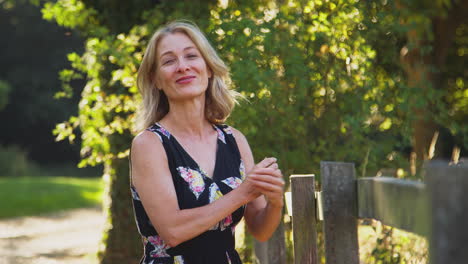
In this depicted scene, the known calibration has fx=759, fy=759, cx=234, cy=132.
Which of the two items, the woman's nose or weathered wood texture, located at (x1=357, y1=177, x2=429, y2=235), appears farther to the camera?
the woman's nose

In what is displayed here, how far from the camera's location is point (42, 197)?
57.4 ft

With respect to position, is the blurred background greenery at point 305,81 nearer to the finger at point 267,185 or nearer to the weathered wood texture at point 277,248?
the weathered wood texture at point 277,248

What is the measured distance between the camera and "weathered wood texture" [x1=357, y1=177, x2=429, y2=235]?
2025 mm

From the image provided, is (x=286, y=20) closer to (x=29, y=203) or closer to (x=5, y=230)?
(x=5, y=230)

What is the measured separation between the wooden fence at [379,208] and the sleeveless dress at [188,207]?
1.32ft

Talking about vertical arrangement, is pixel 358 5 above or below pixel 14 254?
above

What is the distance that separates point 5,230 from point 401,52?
8.07m

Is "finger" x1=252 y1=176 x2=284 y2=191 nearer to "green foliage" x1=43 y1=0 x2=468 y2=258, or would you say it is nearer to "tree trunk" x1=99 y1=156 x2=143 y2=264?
"green foliage" x1=43 y1=0 x2=468 y2=258

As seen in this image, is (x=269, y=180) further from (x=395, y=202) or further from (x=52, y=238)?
(x=52, y=238)

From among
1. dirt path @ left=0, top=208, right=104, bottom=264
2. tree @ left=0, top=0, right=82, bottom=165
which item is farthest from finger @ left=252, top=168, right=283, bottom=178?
tree @ left=0, top=0, right=82, bottom=165

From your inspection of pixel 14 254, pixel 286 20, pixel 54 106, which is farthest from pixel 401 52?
pixel 54 106

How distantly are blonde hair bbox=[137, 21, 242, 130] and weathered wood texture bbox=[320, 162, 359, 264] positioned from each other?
0.57m

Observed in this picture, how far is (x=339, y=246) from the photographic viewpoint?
3182mm

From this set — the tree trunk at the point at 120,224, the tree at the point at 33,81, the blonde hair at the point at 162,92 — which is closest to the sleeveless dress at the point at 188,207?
the blonde hair at the point at 162,92
